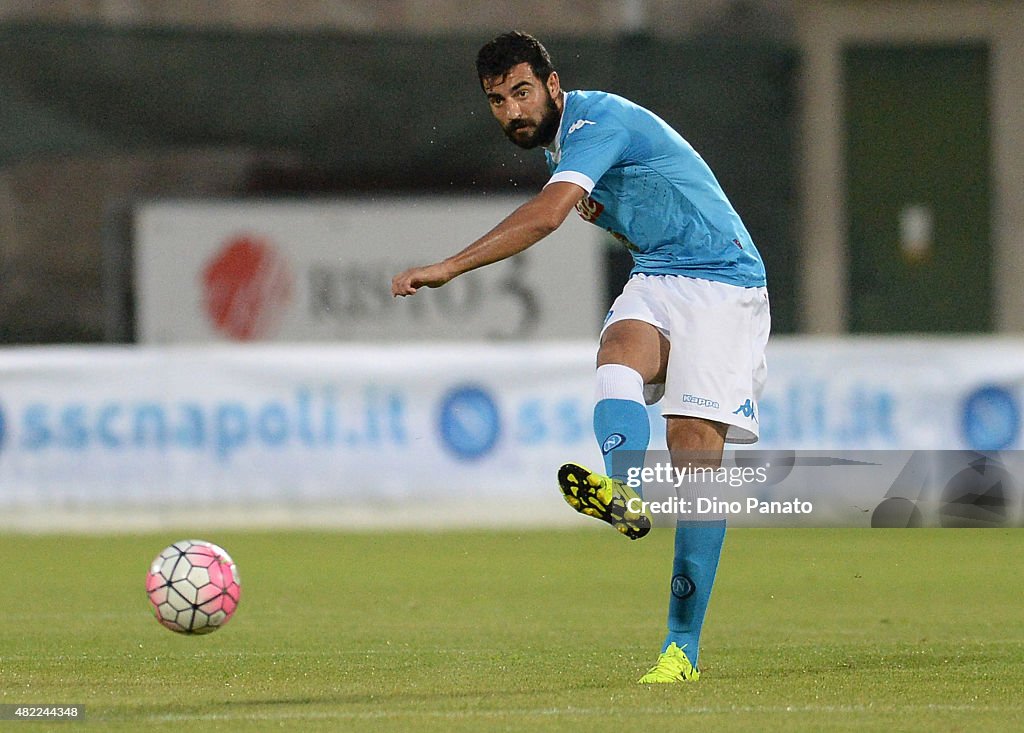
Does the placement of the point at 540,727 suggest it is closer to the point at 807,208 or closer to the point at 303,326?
the point at 303,326

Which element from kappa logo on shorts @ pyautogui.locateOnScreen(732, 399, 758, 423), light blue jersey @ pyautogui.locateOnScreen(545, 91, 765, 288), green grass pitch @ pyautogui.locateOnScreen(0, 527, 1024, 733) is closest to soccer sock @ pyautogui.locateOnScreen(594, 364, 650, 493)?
kappa logo on shorts @ pyautogui.locateOnScreen(732, 399, 758, 423)

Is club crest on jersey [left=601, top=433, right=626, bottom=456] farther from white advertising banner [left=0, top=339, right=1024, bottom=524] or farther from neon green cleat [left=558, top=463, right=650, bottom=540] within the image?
white advertising banner [left=0, top=339, right=1024, bottom=524]

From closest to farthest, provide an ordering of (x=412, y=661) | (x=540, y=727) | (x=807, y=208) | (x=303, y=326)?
(x=540, y=727), (x=412, y=661), (x=303, y=326), (x=807, y=208)

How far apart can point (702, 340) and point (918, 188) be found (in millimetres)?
13965


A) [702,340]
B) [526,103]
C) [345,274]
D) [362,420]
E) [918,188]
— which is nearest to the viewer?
[526,103]

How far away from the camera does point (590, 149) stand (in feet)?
19.7

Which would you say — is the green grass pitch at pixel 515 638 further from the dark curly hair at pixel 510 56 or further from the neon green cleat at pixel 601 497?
the dark curly hair at pixel 510 56

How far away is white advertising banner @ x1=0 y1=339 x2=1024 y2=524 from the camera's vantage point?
1310 cm

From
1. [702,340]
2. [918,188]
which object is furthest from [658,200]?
[918,188]

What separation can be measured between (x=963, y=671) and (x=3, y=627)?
13.0 feet

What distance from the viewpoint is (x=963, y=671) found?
638cm

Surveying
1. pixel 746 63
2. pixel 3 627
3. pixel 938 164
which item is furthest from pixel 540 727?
pixel 938 164

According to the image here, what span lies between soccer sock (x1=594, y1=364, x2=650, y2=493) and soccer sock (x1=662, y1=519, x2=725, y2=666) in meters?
0.44

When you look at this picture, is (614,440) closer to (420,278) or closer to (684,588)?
(684,588)
